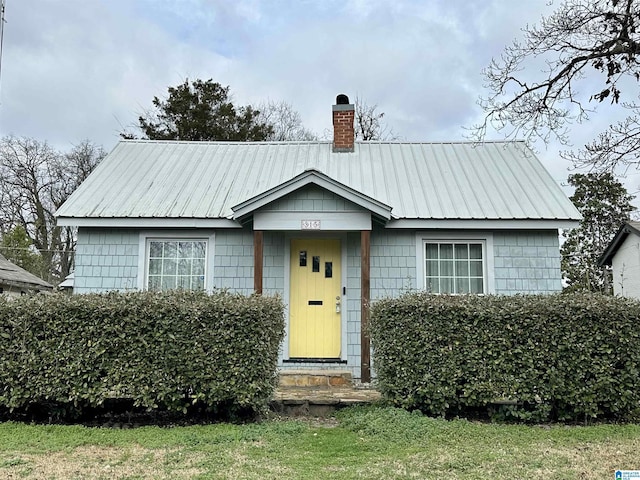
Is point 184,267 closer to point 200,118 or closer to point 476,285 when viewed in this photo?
point 476,285

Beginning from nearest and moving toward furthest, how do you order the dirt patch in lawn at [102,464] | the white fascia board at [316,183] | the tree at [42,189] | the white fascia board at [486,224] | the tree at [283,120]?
the dirt patch in lawn at [102,464] < the white fascia board at [316,183] < the white fascia board at [486,224] < the tree at [42,189] < the tree at [283,120]

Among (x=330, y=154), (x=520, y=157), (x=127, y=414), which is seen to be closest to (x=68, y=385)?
(x=127, y=414)

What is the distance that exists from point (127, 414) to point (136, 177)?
4.85 m

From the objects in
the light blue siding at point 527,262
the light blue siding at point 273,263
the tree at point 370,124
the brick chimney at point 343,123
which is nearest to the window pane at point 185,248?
the light blue siding at point 273,263

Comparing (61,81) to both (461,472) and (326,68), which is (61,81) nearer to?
(326,68)

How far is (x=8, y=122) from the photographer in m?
25.8

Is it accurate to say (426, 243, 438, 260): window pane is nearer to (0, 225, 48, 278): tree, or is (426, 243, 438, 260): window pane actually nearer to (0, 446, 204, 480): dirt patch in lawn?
(0, 446, 204, 480): dirt patch in lawn

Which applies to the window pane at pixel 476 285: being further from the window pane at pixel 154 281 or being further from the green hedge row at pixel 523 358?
the window pane at pixel 154 281

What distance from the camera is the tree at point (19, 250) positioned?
23.0 metres

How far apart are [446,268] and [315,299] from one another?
2267 millimetres

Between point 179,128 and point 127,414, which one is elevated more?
point 179,128

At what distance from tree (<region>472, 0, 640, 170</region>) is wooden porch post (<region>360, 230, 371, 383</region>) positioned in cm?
267

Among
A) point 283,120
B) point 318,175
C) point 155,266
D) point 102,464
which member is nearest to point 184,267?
point 155,266

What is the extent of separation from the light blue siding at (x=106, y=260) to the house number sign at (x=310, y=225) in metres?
2.90
